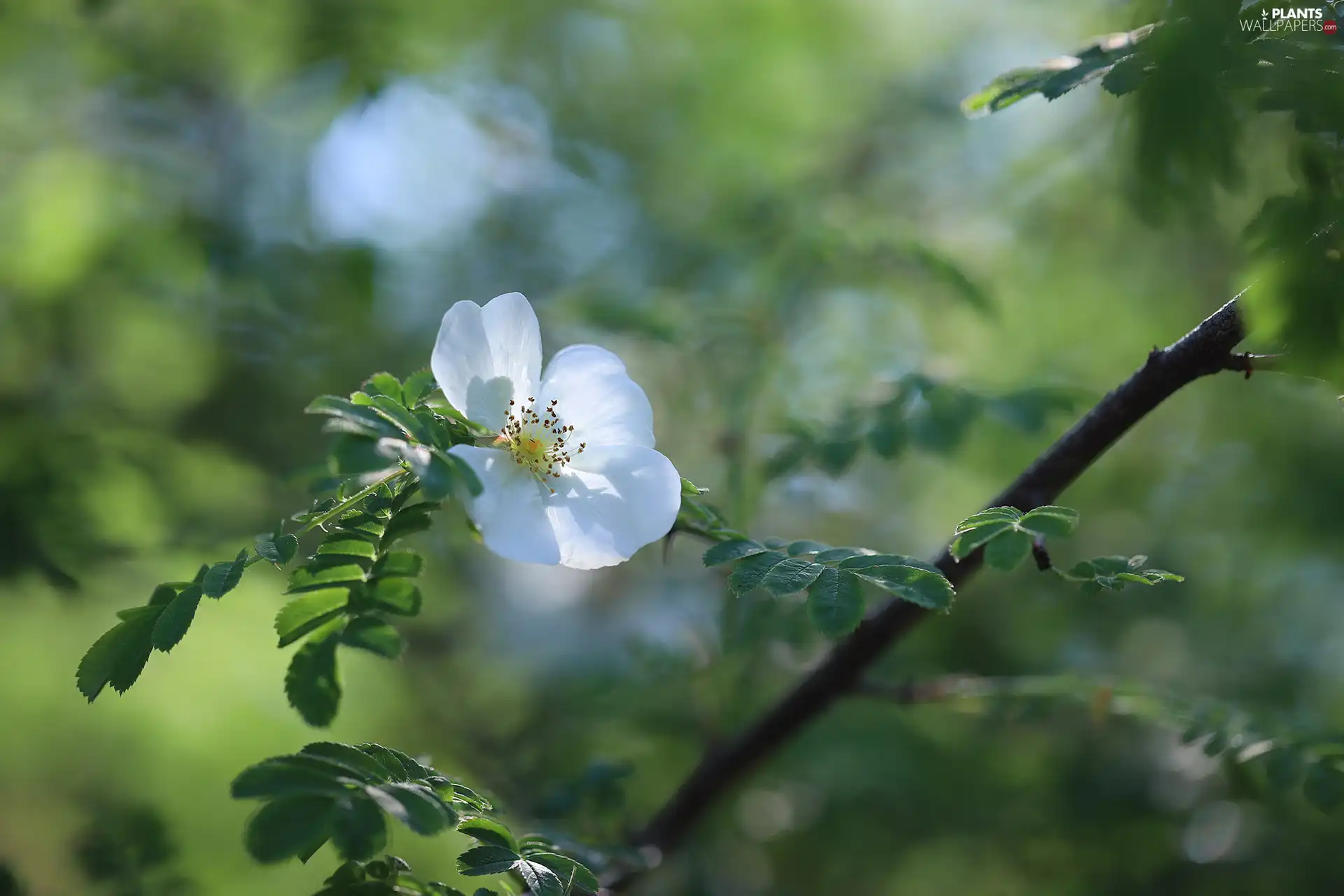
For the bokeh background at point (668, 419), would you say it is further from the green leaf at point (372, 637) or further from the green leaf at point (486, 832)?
the green leaf at point (372, 637)

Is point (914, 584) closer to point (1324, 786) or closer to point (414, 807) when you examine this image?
point (414, 807)

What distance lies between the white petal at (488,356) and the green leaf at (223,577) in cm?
24

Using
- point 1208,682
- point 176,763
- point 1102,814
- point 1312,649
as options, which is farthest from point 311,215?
point 1312,649

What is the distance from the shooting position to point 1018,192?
8.04 feet

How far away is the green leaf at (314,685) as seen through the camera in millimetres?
648

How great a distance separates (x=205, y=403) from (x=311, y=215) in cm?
56

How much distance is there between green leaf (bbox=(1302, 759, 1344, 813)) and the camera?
0.97 m

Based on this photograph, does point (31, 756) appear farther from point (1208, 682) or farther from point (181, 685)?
point (1208, 682)

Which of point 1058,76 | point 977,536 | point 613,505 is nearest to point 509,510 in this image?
point 613,505

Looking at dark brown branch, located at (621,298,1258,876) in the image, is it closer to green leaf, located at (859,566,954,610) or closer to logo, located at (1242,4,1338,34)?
green leaf, located at (859,566,954,610)

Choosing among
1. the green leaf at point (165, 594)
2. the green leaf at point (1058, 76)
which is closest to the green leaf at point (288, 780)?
the green leaf at point (165, 594)

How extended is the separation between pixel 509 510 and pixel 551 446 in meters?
0.14

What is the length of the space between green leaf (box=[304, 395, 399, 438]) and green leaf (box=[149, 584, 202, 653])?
0.23 metres

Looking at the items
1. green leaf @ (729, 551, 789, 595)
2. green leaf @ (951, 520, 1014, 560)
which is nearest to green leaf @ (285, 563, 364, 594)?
green leaf @ (729, 551, 789, 595)
